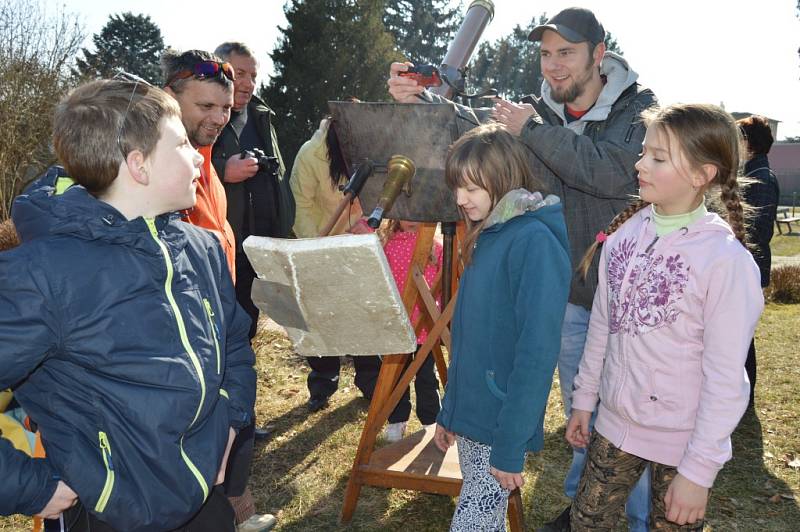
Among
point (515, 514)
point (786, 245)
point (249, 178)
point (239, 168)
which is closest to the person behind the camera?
point (515, 514)

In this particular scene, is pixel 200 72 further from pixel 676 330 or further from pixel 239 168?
pixel 676 330

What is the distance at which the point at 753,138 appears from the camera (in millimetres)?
4523

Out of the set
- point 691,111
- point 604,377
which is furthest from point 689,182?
point 604,377

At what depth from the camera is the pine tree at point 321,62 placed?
53.2ft

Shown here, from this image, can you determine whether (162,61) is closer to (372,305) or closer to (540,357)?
(372,305)

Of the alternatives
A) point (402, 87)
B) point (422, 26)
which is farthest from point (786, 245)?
point (422, 26)

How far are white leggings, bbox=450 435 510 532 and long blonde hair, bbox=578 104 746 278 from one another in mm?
1009

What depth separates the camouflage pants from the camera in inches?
76.7

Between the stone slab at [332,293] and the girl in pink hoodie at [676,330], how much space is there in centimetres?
68

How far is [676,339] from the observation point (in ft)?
5.98

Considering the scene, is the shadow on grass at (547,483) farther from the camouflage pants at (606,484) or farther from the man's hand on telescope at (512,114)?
the man's hand on telescope at (512,114)

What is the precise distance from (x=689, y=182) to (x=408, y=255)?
81.9 inches

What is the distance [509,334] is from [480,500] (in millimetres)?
518

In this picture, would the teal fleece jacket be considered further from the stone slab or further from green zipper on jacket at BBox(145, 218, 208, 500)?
green zipper on jacket at BBox(145, 218, 208, 500)
